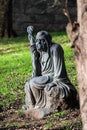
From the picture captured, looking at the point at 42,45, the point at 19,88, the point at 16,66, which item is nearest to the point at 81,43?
the point at 42,45

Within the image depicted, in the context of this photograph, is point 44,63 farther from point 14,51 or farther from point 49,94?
point 14,51

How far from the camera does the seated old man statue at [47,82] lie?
9.05 m

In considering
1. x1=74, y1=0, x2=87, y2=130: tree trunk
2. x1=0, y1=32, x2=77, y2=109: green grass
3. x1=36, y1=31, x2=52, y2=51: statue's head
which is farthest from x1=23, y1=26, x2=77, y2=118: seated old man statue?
x1=74, y1=0, x2=87, y2=130: tree trunk

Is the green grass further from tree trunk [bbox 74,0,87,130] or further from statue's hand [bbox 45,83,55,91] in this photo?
tree trunk [bbox 74,0,87,130]

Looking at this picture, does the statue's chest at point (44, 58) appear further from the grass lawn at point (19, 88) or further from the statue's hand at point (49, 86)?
the grass lawn at point (19, 88)

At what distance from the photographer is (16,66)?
14.5 metres

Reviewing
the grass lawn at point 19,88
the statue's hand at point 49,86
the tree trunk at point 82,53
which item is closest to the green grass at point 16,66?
the grass lawn at point 19,88

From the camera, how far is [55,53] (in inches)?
362

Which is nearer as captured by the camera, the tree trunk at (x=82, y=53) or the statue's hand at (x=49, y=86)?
the tree trunk at (x=82, y=53)

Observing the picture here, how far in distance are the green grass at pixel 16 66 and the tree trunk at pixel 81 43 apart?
5706 mm

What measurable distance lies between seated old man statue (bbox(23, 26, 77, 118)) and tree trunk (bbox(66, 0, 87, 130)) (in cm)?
421

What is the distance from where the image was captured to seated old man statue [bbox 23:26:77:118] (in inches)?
356

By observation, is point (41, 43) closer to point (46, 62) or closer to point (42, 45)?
point (42, 45)

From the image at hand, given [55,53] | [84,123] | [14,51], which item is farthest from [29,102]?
[14,51]
